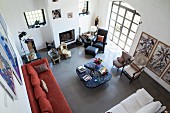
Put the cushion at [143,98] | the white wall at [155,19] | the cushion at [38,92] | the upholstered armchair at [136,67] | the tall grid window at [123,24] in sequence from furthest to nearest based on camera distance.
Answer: the tall grid window at [123,24] → the upholstered armchair at [136,67] → the white wall at [155,19] → the cushion at [143,98] → the cushion at [38,92]

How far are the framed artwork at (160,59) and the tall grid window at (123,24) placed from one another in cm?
164

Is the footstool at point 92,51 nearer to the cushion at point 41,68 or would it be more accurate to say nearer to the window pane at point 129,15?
the window pane at point 129,15

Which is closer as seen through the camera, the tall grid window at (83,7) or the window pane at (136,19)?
the window pane at (136,19)

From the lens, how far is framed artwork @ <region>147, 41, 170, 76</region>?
5230mm

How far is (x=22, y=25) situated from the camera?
650 cm

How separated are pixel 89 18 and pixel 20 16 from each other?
163 inches

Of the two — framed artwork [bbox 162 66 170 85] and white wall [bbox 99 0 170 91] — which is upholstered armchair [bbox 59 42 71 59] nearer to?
white wall [bbox 99 0 170 91]

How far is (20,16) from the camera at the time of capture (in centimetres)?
621

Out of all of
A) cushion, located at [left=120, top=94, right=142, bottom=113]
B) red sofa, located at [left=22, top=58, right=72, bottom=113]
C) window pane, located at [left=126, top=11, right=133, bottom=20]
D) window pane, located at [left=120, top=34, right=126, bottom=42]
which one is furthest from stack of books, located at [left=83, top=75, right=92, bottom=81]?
window pane, located at [left=126, top=11, right=133, bottom=20]

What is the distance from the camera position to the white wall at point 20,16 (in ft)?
18.8

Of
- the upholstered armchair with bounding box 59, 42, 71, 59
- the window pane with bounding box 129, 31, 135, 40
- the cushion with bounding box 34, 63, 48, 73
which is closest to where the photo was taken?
the cushion with bounding box 34, 63, 48, 73

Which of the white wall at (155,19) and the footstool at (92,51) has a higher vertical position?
the white wall at (155,19)

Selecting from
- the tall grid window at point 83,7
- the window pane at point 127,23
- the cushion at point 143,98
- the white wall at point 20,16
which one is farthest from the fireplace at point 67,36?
the cushion at point 143,98

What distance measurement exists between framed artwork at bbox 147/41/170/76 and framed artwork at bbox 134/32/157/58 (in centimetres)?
21
